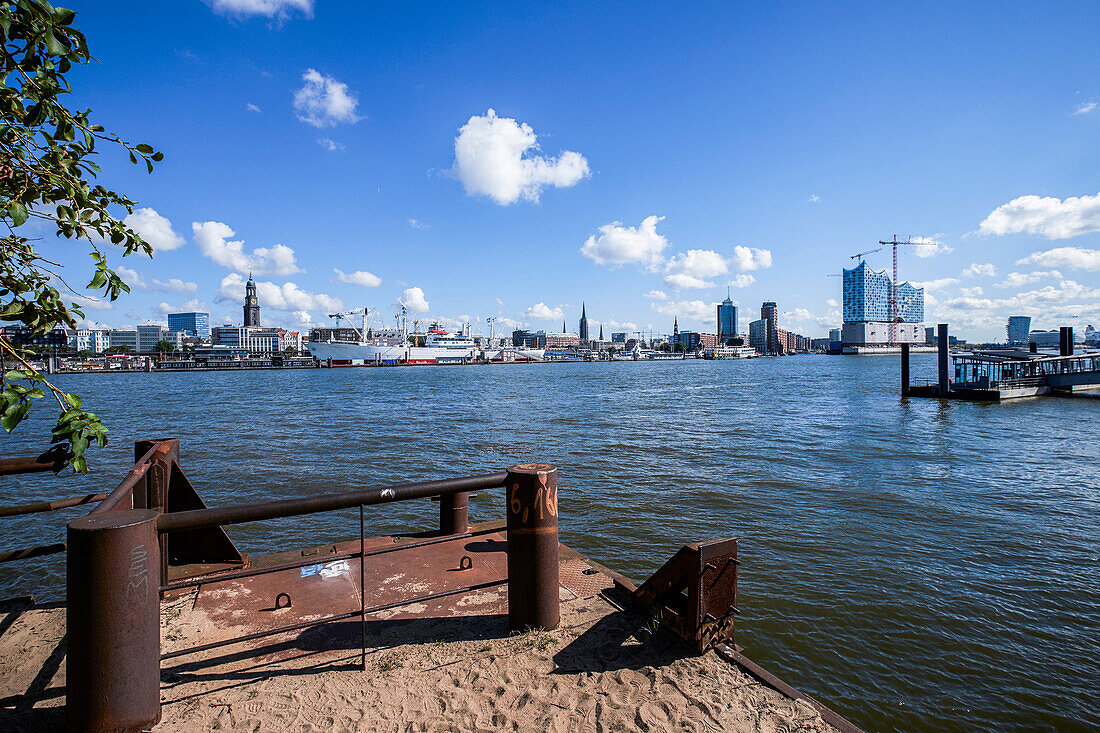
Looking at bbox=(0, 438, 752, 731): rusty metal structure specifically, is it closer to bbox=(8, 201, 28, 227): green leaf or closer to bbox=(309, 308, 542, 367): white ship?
bbox=(8, 201, 28, 227): green leaf

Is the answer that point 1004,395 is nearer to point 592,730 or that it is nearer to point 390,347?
point 592,730

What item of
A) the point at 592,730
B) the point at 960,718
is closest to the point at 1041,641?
the point at 960,718

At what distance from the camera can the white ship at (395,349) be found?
491 ft

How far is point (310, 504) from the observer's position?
3.34m

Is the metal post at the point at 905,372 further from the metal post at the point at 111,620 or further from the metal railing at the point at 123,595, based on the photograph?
the metal post at the point at 111,620

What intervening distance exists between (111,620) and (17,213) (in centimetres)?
200

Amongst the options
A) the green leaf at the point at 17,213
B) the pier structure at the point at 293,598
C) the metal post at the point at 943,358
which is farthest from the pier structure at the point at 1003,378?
the green leaf at the point at 17,213

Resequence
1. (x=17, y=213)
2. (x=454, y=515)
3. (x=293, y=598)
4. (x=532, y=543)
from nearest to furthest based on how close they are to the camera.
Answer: (x=17, y=213), (x=532, y=543), (x=293, y=598), (x=454, y=515)

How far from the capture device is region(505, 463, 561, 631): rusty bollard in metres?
4.02

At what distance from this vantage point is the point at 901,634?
6.55 meters

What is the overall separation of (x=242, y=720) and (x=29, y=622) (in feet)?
9.39

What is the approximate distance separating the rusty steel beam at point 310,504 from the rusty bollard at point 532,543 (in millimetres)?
217

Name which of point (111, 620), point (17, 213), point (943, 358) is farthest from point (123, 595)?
point (943, 358)

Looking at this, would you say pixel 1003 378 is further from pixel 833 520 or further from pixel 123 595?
pixel 123 595
